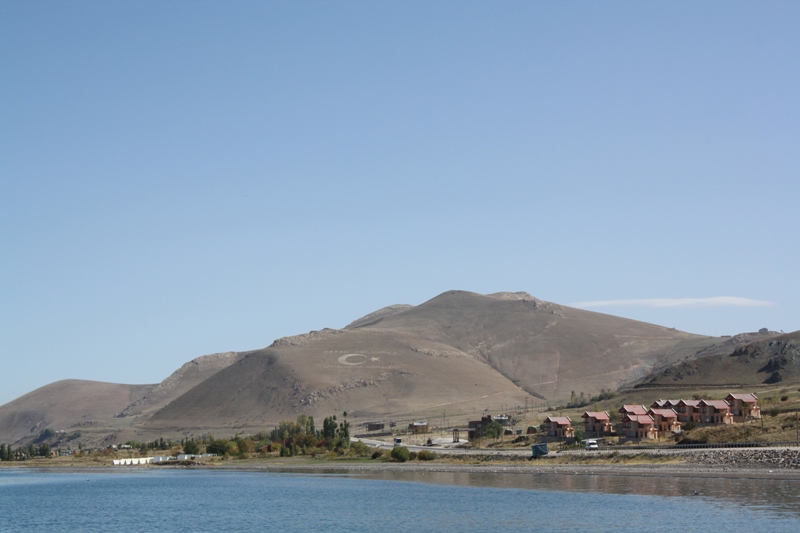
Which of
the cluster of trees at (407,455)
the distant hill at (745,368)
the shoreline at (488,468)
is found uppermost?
the distant hill at (745,368)

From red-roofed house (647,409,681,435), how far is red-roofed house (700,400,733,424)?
332 cm

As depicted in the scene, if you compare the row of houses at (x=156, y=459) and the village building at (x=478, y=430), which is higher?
the village building at (x=478, y=430)

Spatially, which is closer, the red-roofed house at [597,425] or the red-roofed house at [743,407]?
the red-roofed house at [743,407]

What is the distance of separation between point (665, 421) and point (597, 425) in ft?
36.1

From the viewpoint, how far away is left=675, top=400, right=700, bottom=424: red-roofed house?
110750 millimetres

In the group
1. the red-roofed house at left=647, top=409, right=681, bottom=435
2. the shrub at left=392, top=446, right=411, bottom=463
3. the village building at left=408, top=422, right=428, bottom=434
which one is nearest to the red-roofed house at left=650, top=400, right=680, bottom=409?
the red-roofed house at left=647, top=409, right=681, bottom=435

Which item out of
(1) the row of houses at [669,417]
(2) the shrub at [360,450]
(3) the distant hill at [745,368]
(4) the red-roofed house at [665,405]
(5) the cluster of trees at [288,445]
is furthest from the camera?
(3) the distant hill at [745,368]

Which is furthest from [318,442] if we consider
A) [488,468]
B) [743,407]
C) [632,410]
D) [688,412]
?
[743,407]

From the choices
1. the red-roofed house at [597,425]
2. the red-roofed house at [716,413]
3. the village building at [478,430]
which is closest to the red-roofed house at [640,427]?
the red-roofed house at [716,413]

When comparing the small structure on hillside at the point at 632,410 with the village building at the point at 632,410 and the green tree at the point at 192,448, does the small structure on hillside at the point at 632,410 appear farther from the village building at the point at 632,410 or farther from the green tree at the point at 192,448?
the green tree at the point at 192,448

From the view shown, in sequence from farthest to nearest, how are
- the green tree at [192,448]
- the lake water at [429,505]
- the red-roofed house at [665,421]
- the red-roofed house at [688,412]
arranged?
the green tree at [192,448] → the red-roofed house at [688,412] → the red-roofed house at [665,421] → the lake water at [429,505]

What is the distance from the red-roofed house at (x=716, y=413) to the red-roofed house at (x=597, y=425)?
11.7 meters

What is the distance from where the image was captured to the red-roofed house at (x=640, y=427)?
104 meters

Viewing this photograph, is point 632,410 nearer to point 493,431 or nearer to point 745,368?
point 493,431
